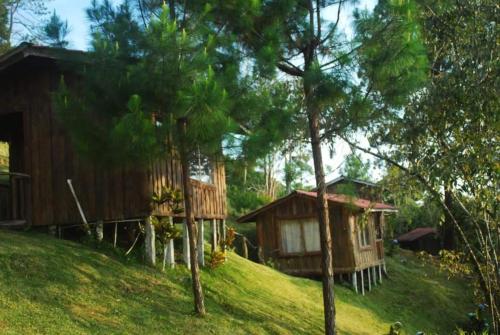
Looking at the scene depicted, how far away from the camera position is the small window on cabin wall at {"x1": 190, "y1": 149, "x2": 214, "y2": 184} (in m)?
10.4

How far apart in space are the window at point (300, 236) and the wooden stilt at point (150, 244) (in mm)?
10033

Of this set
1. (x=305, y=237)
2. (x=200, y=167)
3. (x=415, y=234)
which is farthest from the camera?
(x=415, y=234)

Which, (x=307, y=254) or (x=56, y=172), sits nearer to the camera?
(x=56, y=172)

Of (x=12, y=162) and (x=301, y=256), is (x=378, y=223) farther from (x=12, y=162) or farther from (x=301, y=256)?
(x=12, y=162)

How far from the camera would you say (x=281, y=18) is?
11.4 metres

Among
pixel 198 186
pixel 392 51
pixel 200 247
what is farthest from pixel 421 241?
pixel 392 51

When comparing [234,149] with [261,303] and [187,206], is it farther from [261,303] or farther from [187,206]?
[261,303]

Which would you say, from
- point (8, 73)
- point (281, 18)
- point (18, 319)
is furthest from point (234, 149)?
point (8, 73)

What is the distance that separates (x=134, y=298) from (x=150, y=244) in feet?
7.10

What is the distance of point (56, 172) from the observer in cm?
1275

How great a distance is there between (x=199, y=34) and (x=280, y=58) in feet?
8.43

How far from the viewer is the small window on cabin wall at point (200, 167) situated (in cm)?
1040

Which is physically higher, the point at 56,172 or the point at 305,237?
the point at 56,172

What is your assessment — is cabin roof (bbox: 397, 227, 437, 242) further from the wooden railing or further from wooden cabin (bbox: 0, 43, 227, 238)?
the wooden railing
